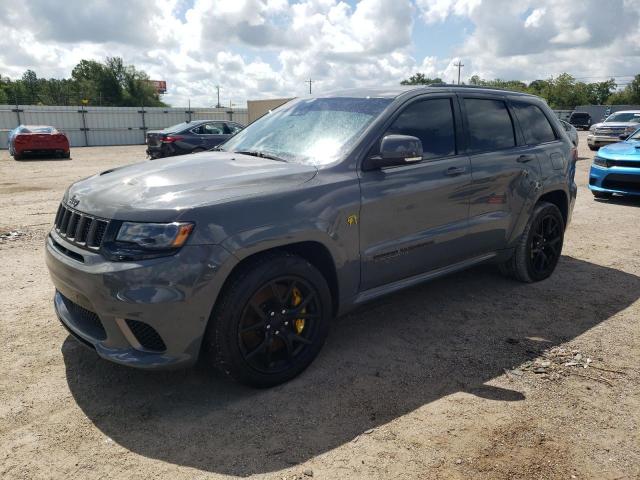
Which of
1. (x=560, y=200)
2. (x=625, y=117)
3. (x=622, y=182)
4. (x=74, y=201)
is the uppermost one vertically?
(x=625, y=117)

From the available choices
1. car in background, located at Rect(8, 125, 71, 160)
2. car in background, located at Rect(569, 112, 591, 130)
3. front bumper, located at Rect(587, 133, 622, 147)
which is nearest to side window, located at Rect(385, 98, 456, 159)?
front bumper, located at Rect(587, 133, 622, 147)

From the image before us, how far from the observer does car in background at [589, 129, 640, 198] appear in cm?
862

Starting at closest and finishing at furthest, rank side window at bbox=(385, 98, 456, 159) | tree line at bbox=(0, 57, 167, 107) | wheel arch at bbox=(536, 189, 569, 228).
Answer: side window at bbox=(385, 98, 456, 159) → wheel arch at bbox=(536, 189, 569, 228) → tree line at bbox=(0, 57, 167, 107)

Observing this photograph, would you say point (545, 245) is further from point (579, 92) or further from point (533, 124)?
point (579, 92)

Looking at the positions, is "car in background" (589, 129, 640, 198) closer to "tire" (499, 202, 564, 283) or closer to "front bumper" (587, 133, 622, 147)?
"tire" (499, 202, 564, 283)

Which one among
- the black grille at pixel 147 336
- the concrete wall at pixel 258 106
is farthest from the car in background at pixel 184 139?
the concrete wall at pixel 258 106

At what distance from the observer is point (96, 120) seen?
1195 inches

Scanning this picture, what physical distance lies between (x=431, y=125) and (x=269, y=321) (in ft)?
6.49

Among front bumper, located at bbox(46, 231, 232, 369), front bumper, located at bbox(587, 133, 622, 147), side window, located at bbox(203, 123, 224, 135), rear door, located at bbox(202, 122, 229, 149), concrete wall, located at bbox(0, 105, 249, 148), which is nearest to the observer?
front bumper, located at bbox(46, 231, 232, 369)

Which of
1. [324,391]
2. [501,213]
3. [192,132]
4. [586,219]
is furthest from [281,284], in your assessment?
[192,132]

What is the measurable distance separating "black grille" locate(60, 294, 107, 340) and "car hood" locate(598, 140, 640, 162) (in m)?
8.76

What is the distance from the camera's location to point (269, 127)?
416 cm

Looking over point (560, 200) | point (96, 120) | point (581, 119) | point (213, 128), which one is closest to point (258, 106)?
point (96, 120)

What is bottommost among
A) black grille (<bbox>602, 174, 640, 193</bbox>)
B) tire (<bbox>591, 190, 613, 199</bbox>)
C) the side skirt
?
tire (<bbox>591, 190, 613, 199</bbox>)
